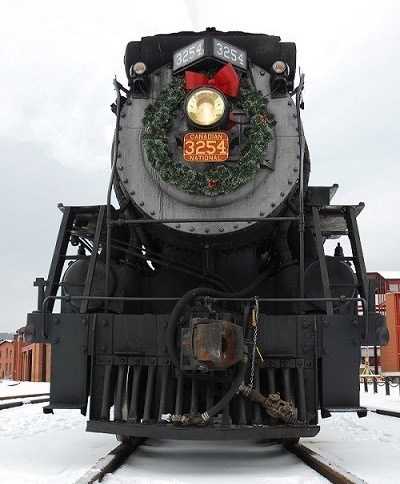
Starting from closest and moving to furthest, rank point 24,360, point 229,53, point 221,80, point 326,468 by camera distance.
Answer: point 326,468 < point 221,80 < point 229,53 < point 24,360

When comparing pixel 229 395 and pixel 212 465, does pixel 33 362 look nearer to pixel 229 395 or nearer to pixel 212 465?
pixel 212 465

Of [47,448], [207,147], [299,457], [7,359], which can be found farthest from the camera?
[7,359]

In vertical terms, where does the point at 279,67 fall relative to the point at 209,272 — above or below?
above

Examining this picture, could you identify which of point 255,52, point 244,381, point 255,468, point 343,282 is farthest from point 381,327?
point 255,52

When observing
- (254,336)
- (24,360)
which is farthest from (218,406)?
(24,360)

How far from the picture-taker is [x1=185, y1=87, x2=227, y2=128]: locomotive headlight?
15.2ft

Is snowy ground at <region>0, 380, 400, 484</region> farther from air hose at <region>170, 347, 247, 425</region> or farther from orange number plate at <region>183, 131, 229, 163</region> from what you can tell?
orange number plate at <region>183, 131, 229, 163</region>

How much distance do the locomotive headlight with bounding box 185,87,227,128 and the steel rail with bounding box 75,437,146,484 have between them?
2565 millimetres

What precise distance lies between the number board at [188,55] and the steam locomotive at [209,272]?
15 millimetres

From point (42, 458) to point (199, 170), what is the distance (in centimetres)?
260

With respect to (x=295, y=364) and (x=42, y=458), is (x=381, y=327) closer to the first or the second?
(x=295, y=364)

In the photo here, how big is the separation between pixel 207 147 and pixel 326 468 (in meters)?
2.48

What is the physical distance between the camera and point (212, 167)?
476cm

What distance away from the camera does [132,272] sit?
5.19m
